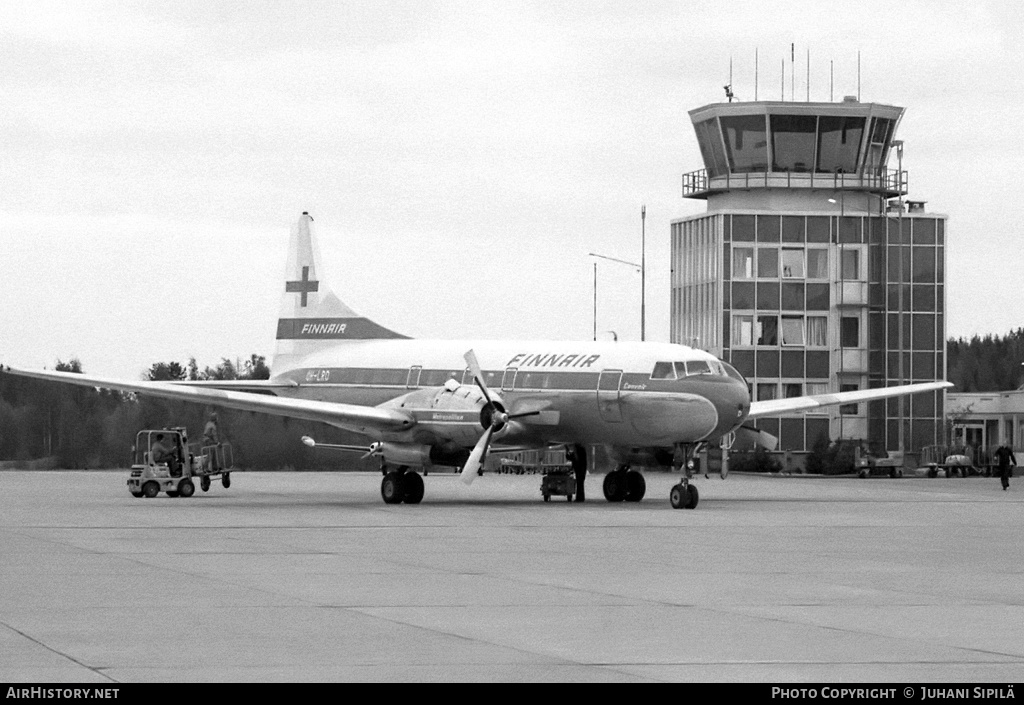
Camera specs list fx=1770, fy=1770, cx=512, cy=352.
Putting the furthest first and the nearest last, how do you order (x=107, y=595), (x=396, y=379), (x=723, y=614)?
A: 1. (x=396, y=379)
2. (x=107, y=595)
3. (x=723, y=614)

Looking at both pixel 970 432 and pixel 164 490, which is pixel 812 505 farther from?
pixel 970 432

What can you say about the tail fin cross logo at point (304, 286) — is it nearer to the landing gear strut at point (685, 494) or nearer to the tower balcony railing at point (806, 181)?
the landing gear strut at point (685, 494)

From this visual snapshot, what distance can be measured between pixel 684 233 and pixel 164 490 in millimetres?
51690

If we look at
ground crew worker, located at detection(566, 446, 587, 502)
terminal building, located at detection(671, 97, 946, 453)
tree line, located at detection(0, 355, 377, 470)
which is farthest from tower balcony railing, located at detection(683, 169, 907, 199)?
ground crew worker, located at detection(566, 446, 587, 502)

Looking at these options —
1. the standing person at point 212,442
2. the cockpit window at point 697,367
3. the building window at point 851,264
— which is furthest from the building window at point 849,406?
the cockpit window at point 697,367

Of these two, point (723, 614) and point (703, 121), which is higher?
point (703, 121)

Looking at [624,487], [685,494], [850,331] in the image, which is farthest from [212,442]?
[850,331]

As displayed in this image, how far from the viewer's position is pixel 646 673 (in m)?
12.8

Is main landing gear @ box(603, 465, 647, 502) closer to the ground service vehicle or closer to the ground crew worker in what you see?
the ground crew worker

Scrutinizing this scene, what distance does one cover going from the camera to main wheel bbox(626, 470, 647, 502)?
4247 cm

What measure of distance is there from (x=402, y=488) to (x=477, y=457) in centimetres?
220

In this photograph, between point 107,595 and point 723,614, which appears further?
point 107,595
